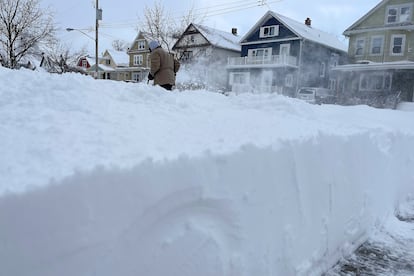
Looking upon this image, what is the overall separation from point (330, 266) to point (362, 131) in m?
1.29

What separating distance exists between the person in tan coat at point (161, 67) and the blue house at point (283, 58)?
19.7 meters

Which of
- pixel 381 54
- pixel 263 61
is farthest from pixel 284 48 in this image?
pixel 381 54

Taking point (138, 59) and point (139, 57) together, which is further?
point (138, 59)

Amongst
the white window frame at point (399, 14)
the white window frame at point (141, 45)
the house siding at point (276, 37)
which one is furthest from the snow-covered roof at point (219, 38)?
the white window frame at point (399, 14)

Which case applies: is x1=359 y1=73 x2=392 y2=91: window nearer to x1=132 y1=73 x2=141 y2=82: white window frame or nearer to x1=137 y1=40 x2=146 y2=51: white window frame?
x1=137 y1=40 x2=146 y2=51: white window frame

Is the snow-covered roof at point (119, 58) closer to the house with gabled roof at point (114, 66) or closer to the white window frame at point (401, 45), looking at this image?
the house with gabled roof at point (114, 66)

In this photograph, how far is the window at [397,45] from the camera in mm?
21438

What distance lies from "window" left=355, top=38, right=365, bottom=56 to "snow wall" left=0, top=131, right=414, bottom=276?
22574mm

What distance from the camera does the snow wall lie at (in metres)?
1.14

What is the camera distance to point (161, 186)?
1440 mm

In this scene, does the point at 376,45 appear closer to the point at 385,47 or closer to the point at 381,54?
the point at 385,47

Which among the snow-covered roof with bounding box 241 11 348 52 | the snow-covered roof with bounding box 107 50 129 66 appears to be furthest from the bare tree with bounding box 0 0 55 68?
the snow-covered roof with bounding box 107 50 129 66

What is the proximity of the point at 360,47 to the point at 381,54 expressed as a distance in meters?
1.47

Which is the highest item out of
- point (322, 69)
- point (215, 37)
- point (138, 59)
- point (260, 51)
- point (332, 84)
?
point (215, 37)
